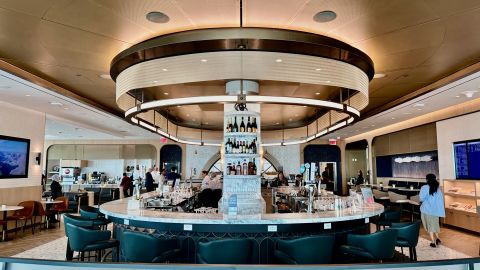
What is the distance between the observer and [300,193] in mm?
7871

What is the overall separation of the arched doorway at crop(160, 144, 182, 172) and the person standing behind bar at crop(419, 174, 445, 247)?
12789mm

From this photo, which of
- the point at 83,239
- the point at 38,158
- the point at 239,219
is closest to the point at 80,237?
the point at 83,239

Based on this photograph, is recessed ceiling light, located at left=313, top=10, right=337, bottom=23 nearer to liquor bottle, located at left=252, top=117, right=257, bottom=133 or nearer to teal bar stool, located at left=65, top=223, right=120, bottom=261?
liquor bottle, located at left=252, top=117, right=257, bottom=133

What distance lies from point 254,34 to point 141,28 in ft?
4.92

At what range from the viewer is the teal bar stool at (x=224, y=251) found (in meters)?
3.19

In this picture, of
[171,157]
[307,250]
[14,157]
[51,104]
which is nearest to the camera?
[307,250]

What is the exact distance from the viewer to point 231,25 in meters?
4.41

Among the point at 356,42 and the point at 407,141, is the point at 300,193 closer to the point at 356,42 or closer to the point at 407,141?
the point at 356,42

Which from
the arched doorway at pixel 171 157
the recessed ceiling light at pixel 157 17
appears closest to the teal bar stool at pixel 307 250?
the recessed ceiling light at pixel 157 17

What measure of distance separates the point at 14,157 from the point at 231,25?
23.8 ft

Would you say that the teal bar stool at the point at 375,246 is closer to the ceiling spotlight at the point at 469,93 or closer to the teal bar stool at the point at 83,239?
the teal bar stool at the point at 83,239

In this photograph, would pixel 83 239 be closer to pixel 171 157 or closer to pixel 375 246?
pixel 375 246

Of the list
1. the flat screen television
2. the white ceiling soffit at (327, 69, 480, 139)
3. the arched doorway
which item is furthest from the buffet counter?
the arched doorway

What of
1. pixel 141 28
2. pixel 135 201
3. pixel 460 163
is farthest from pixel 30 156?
pixel 460 163
